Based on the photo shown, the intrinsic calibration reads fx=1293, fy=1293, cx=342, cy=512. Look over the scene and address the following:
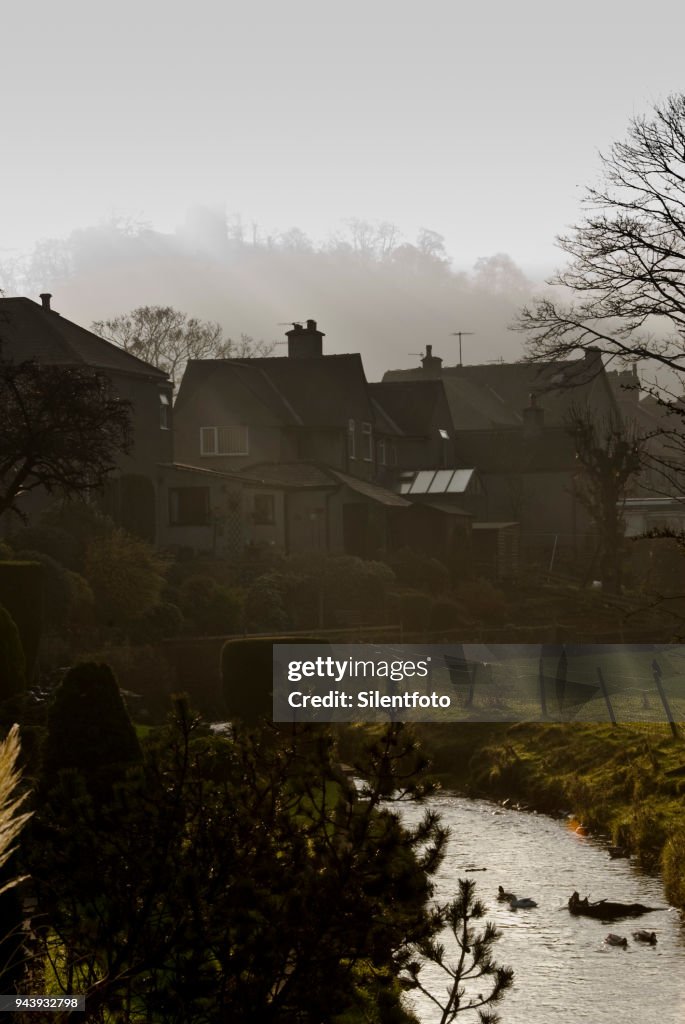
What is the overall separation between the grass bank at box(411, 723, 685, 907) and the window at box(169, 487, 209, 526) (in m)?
22.7

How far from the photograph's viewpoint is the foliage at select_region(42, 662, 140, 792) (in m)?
16.1

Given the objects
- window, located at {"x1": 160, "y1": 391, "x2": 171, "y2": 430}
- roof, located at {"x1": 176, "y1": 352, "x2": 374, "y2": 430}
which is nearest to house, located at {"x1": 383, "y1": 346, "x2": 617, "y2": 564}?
roof, located at {"x1": 176, "y1": 352, "x2": 374, "y2": 430}

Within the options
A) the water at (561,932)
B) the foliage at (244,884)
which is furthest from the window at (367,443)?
the foliage at (244,884)

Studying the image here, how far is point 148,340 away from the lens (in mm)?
75125

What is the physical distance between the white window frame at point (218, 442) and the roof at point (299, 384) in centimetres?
180

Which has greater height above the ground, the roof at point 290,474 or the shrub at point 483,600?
the roof at point 290,474

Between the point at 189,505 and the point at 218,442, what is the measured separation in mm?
10735

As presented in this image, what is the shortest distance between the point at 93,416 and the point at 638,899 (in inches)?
836

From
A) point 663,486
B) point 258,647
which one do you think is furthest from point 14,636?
point 663,486

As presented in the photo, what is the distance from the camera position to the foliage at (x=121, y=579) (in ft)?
129

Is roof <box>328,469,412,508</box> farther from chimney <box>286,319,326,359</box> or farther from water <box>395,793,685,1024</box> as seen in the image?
water <box>395,793,685,1024</box>

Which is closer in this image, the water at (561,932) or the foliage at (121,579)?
the water at (561,932)

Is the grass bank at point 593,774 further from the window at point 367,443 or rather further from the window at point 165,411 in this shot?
the window at point 367,443

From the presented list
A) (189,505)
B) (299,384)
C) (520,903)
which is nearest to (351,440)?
(299,384)
